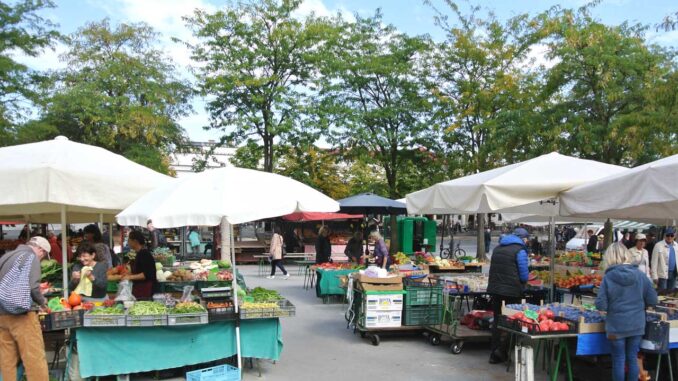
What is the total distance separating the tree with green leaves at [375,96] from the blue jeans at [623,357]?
19.3 metres

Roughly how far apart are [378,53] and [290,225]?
895 centimetres

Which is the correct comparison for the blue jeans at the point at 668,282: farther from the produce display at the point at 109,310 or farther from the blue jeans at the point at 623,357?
the produce display at the point at 109,310

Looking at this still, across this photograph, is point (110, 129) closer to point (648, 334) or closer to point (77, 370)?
point (77, 370)

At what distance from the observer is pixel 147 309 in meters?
6.94

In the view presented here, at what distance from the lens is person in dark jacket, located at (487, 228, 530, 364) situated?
784 centimetres

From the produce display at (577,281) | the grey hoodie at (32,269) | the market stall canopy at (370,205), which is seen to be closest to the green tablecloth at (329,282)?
the market stall canopy at (370,205)

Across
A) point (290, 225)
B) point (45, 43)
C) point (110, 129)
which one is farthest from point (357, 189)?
point (45, 43)

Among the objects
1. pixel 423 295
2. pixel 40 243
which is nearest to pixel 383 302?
pixel 423 295

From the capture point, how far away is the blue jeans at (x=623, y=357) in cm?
593

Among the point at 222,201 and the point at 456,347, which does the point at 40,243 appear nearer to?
the point at 222,201

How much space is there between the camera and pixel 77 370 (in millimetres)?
6812

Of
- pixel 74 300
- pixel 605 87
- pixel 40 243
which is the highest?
pixel 605 87

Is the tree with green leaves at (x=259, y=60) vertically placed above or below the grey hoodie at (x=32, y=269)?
above

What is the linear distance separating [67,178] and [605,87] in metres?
A: 15.8
